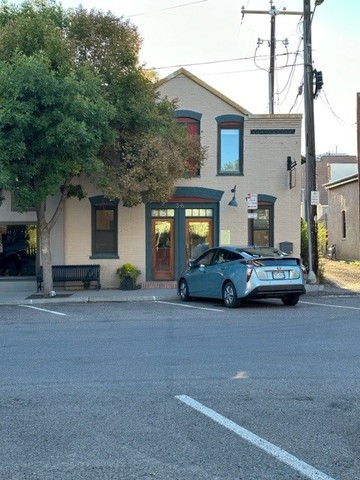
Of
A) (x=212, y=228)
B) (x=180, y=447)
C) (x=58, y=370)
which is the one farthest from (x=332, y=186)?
(x=180, y=447)

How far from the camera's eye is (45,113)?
16.5 m

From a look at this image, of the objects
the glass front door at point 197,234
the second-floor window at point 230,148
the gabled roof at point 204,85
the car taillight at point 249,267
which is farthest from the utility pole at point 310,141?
the car taillight at point 249,267

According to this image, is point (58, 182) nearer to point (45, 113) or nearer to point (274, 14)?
point (45, 113)

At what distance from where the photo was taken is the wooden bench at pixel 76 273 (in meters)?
21.2

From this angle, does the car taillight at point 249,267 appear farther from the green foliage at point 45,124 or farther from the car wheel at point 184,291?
the green foliage at point 45,124

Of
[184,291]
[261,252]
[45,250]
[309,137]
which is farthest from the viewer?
[309,137]

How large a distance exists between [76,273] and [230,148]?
6802mm

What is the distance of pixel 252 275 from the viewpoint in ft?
49.1

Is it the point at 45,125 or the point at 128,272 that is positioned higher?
the point at 45,125

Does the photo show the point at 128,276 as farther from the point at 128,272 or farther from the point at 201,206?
the point at 201,206

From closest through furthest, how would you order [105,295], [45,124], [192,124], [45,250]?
[45,124] → [45,250] → [105,295] → [192,124]

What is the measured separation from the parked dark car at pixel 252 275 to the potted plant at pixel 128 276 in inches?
199

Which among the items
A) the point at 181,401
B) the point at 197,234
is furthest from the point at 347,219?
the point at 181,401

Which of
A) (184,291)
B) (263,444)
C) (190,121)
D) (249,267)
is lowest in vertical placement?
(263,444)
